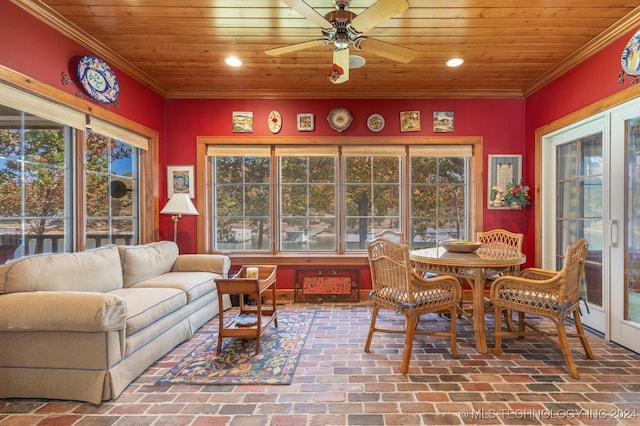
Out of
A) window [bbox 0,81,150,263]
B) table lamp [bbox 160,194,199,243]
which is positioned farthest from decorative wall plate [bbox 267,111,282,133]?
window [bbox 0,81,150,263]

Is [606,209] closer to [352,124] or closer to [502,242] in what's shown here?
[502,242]

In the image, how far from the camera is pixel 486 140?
4.16 metres

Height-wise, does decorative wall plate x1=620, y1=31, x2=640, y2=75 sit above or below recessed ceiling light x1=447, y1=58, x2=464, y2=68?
below

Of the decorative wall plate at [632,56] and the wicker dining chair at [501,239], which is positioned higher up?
the decorative wall plate at [632,56]

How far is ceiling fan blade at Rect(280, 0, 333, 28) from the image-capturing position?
6.12ft

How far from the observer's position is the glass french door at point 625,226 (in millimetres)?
2643

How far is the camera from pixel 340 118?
164 inches

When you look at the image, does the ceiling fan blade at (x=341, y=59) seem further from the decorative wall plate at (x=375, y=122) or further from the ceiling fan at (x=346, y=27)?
the decorative wall plate at (x=375, y=122)

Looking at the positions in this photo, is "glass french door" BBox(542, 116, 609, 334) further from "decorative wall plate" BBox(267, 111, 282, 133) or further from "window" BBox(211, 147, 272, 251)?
"window" BBox(211, 147, 272, 251)

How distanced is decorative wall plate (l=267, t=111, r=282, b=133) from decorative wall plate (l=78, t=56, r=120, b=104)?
1705 millimetres

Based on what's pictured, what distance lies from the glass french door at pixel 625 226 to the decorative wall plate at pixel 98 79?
4.75 m

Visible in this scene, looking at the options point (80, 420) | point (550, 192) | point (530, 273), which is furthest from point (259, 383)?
point (550, 192)

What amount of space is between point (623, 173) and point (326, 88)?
3.10 m

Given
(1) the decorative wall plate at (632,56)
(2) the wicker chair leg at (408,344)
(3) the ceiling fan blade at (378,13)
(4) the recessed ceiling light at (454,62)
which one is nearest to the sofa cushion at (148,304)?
(2) the wicker chair leg at (408,344)
